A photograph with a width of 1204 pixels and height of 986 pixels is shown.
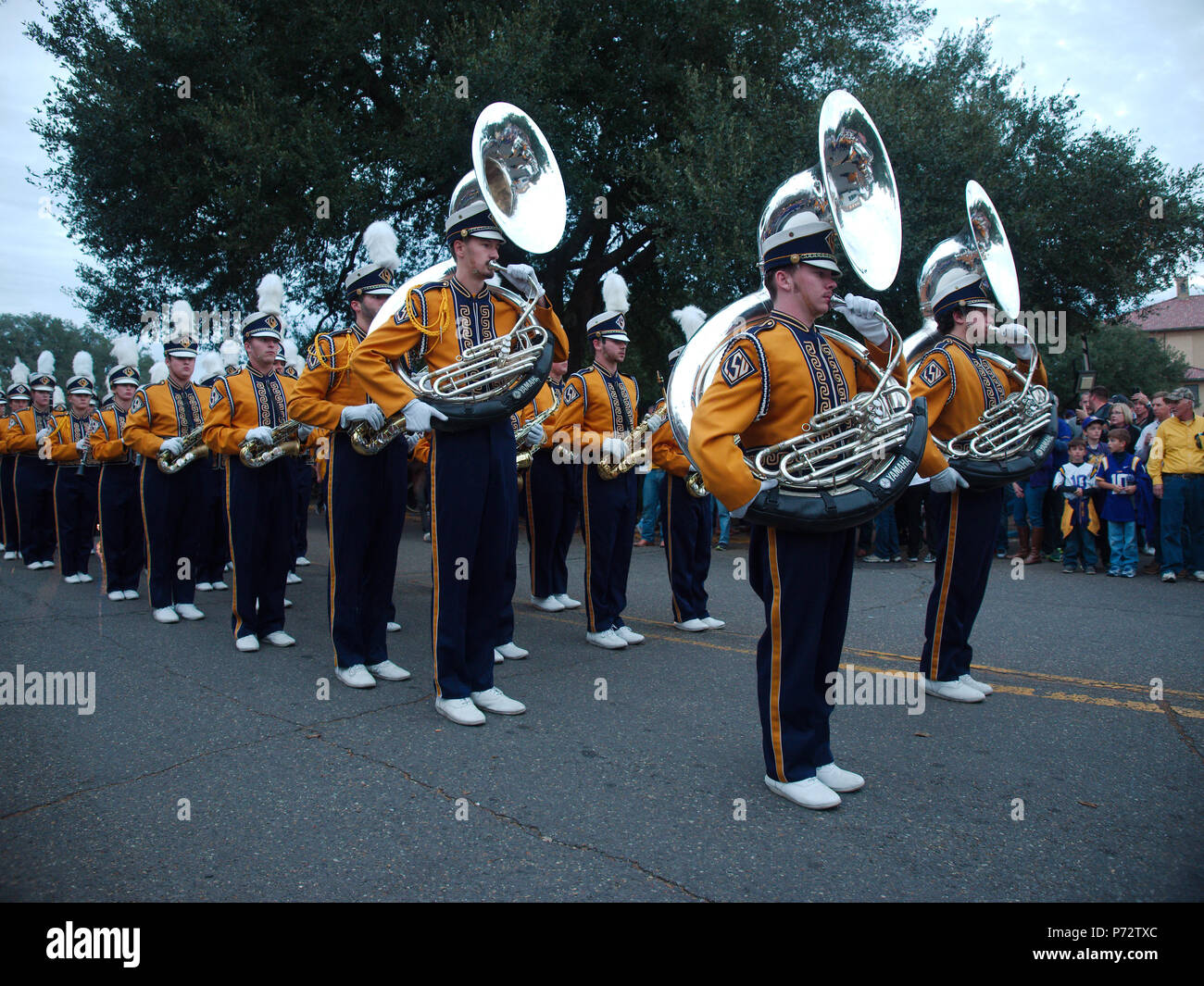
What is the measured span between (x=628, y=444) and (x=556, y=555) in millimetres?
1805

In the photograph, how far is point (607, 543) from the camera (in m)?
6.37

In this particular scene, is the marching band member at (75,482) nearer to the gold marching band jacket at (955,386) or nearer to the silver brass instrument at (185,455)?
the silver brass instrument at (185,455)

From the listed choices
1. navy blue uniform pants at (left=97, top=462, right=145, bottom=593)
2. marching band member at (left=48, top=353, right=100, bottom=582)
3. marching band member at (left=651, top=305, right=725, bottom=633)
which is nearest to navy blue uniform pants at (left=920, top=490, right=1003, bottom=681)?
marching band member at (left=651, top=305, right=725, bottom=633)

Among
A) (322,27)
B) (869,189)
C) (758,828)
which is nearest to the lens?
(758,828)

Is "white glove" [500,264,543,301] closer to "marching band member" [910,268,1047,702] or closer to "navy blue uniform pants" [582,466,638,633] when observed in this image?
"navy blue uniform pants" [582,466,638,633]

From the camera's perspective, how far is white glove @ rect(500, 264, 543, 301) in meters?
4.71

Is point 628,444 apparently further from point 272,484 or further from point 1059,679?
point 1059,679

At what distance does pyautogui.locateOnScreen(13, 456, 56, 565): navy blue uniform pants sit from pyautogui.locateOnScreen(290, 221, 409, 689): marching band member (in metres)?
7.63

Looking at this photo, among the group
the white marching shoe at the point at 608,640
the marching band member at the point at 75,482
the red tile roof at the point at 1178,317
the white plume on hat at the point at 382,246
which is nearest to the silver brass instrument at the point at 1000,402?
the white marching shoe at the point at 608,640

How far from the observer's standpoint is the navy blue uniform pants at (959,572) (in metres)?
4.70

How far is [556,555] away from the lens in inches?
311

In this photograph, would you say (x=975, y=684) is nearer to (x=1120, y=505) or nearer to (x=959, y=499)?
(x=959, y=499)
